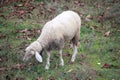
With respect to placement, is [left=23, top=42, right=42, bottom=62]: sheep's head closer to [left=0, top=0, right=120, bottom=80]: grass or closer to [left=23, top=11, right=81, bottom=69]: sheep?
[left=23, top=11, right=81, bottom=69]: sheep

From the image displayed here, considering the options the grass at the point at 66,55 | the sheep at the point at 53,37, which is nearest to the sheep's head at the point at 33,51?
the sheep at the point at 53,37

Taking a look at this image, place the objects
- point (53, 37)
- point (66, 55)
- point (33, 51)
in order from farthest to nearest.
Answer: point (66, 55) → point (53, 37) → point (33, 51)

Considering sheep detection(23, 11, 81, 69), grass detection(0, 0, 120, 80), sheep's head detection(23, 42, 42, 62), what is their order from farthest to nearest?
grass detection(0, 0, 120, 80), sheep detection(23, 11, 81, 69), sheep's head detection(23, 42, 42, 62)

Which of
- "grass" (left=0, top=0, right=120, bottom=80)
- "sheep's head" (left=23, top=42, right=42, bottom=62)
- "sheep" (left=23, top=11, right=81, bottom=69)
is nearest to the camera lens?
"sheep's head" (left=23, top=42, right=42, bottom=62)

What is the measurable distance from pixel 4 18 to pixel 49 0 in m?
2.51

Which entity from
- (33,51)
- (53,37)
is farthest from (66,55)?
(33,51)

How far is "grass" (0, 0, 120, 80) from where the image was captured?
8.62 meters

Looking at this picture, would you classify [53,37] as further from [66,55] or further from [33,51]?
[66,55]

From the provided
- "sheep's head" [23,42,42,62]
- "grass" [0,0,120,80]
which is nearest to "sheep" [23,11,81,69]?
"sheep's head" [23,42,42,62]

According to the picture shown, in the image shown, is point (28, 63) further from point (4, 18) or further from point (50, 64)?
point (4, 18)

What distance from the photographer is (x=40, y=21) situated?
1202 cm

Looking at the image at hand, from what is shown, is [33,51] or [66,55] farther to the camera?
[66,55]

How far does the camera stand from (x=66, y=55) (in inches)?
389

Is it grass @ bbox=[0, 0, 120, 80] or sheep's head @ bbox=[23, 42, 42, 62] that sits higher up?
sheep's head @ bbox=[23, 42, 42, 62]
